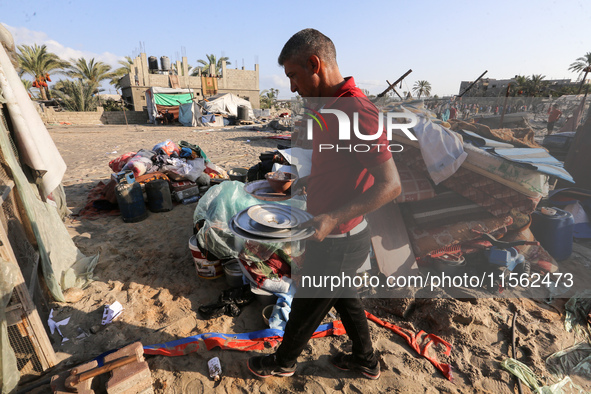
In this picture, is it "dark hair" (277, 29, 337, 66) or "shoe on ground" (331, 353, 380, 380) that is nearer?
"dark hair" (277, 29, 337, 66)

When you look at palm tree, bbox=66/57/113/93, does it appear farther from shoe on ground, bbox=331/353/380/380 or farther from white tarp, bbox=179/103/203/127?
shoe on ground, bbox=331/353/380/380

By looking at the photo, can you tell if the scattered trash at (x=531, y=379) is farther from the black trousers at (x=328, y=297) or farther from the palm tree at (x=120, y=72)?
the palm tree at (x=120, y=72)

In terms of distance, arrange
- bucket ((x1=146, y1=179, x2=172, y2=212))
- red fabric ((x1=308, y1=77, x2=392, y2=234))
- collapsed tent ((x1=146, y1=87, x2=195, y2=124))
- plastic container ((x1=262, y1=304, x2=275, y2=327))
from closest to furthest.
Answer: red fabric ((x1=308, y1=77, x2=392, y2=234)) → plastic container ((x1=262, y1=304, x2=275, y2=327)) → bucket ((x1=146, y1=179, x2=172, y2=212)) → collapsed tent ((x1=146, y1=87, x2=195, y2=124))

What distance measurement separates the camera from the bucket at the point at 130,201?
163 inches

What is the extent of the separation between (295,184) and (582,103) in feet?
16.2

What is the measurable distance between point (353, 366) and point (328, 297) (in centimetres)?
75

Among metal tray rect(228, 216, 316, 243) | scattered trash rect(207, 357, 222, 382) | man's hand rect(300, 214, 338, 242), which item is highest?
man's hand rect(300, 214, 338, 242)

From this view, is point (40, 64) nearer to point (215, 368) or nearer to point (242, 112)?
point (242, 112)

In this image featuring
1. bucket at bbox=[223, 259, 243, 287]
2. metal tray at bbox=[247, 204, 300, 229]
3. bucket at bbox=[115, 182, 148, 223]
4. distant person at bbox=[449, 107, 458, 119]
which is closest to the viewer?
metal tray at bbox=[247, 204, 300, 229]

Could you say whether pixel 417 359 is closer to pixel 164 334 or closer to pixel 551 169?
pixel 164 334

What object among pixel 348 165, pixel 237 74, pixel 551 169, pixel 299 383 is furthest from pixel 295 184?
pixel 237 74

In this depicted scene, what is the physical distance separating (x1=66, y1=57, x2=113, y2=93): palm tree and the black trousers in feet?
99.6

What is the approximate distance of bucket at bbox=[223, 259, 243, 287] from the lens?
2.79 meters

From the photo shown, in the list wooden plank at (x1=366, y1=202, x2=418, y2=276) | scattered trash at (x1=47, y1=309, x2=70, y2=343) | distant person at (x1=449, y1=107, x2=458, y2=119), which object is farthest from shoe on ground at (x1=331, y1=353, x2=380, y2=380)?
distant person at (x1=449, y1=107, x2=458, y2=119)
